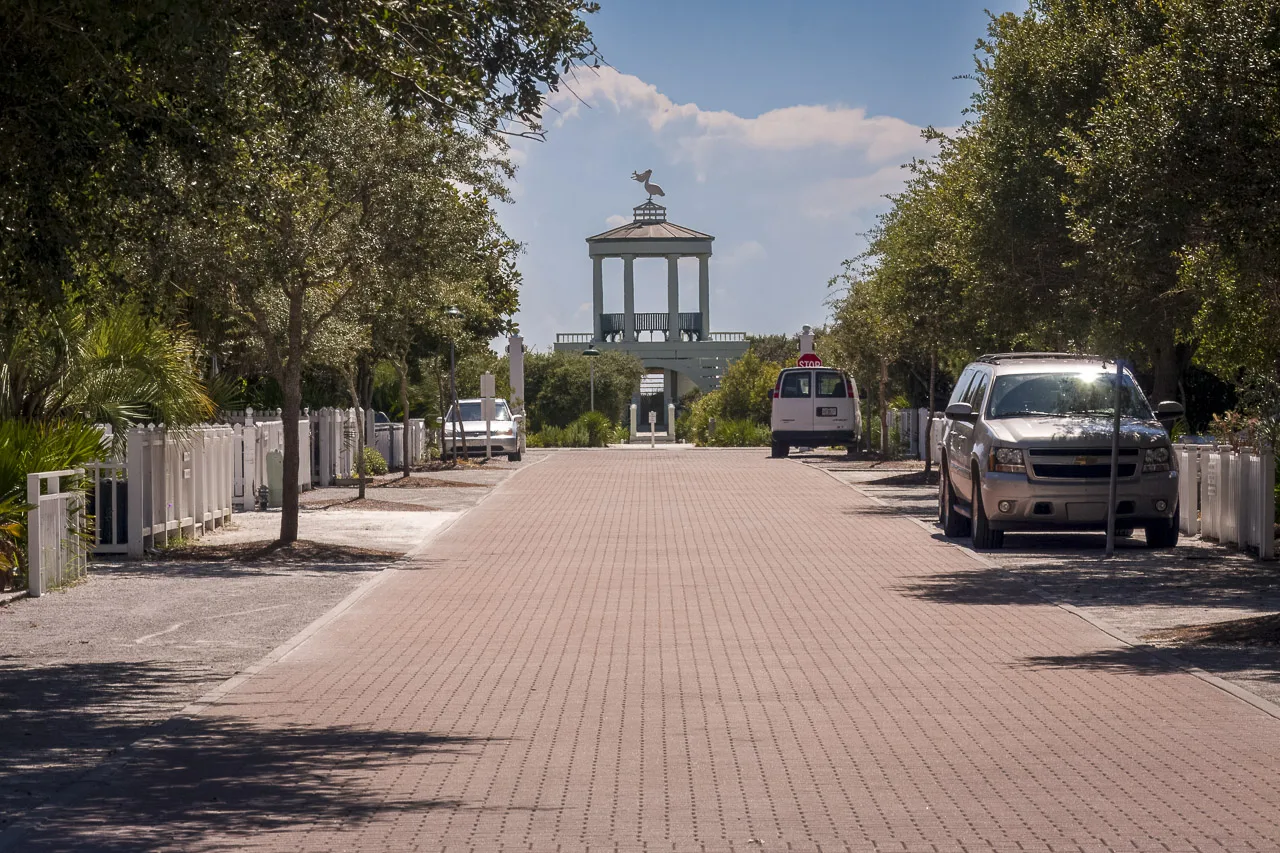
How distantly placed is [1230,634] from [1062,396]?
8.39 m

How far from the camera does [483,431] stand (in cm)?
4291

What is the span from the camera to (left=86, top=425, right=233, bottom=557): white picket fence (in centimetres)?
1777

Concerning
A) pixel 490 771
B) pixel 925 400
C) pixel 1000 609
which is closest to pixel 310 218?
pixel 1000 609

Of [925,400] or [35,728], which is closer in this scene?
[35,728]

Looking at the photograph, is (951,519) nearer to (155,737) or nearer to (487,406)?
(155,737)

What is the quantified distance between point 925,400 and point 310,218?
31194 mm

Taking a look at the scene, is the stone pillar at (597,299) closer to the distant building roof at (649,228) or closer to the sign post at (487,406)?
the distant building roof at (649,228)

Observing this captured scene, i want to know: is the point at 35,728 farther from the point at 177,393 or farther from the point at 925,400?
the point at 925,400

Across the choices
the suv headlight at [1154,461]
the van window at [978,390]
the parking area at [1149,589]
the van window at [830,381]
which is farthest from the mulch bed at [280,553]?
the van window at [830,381]

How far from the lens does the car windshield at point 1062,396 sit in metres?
19.5

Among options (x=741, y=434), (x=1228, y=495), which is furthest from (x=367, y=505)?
(x=741, y=434)

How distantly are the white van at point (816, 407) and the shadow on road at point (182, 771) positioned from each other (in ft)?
116

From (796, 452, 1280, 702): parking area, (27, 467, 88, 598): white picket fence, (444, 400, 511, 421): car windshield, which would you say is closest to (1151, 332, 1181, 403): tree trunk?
(796, 452, 1280, 702): parking area

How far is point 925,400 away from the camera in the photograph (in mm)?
47219
